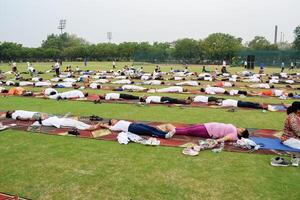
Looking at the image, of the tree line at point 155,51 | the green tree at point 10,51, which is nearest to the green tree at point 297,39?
the tree line at point 155,51

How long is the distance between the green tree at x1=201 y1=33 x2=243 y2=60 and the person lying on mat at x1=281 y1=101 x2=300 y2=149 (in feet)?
183

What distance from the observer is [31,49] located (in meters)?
76.1

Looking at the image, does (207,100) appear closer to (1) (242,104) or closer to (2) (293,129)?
(1) (242,104)

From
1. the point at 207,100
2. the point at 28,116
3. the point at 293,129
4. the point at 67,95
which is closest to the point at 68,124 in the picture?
the point at 28,116

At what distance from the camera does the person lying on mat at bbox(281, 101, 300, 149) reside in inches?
287

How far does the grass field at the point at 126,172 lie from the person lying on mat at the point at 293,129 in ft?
2.98

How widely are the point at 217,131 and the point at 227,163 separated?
1.55 metres

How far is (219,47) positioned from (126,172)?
62.6 metres

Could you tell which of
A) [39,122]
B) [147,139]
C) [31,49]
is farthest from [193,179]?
[31,49]

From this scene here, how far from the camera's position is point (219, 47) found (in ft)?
216

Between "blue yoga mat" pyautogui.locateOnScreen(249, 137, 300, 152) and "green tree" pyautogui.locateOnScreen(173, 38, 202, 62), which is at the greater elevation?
"green tree" pyautogui.locateOnScreen(173, 38, 202, 62)

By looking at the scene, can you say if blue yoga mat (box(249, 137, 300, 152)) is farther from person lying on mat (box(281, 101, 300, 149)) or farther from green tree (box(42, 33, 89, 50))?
green tree (box(42, 33, 89, 50))

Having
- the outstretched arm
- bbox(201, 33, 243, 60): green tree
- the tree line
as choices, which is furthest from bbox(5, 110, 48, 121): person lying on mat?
bbox(201, 33, 243, 60): green tree

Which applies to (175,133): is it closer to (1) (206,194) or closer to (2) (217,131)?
(2) (217,131)
